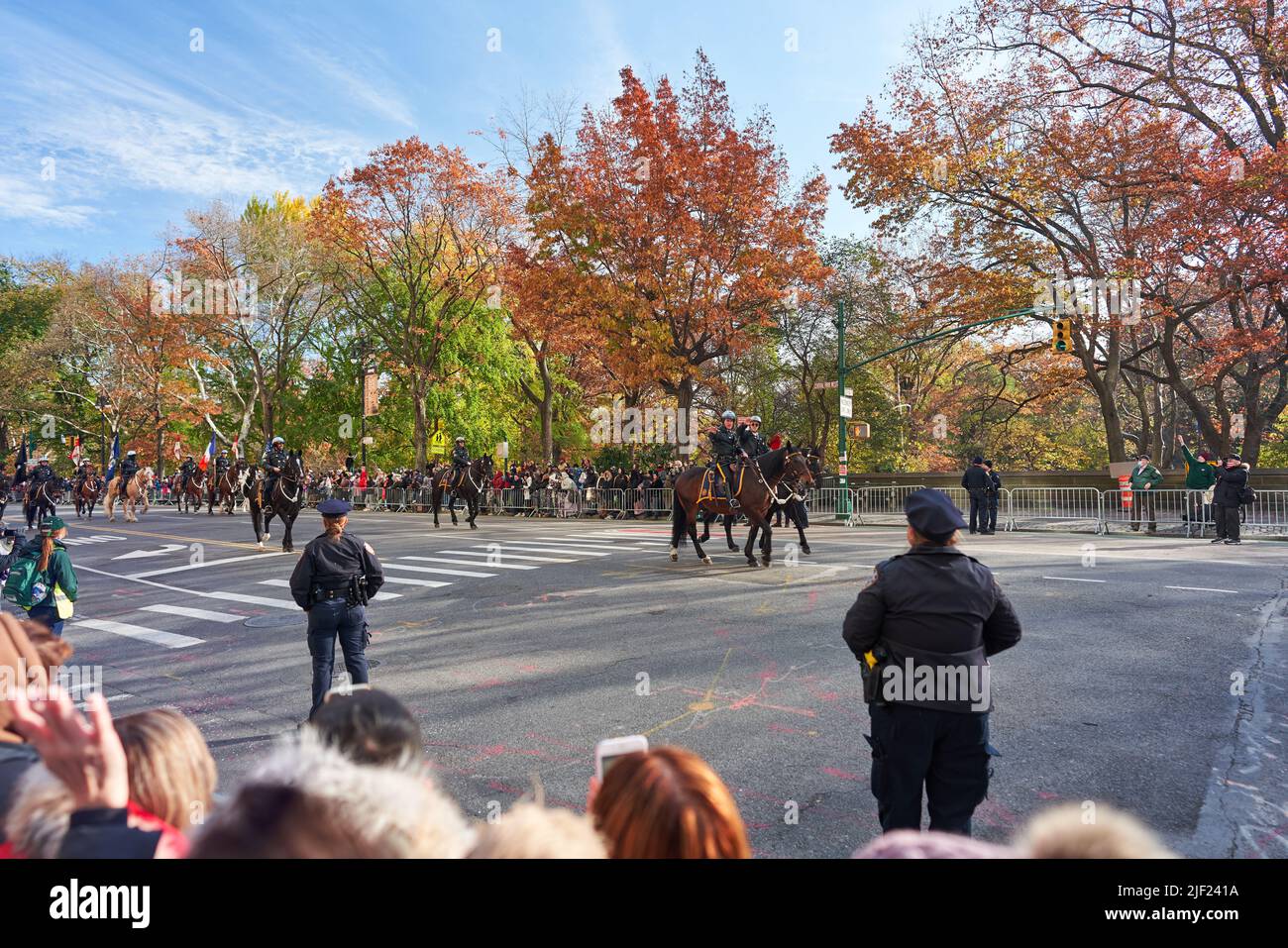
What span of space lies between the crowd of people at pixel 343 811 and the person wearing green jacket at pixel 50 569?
6.56 metres

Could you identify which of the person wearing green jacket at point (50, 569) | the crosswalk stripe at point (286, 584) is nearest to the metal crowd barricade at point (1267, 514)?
the crosswalk stripe at point (286, 584)

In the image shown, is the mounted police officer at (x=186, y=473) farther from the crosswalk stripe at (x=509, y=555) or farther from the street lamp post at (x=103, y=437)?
the crosswalk stripe at (x=509, y=555)

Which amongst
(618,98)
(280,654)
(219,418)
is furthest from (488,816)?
(219,418)

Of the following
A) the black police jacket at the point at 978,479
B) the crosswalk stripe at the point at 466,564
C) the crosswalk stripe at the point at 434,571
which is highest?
the black police jacket at the point at 978,479

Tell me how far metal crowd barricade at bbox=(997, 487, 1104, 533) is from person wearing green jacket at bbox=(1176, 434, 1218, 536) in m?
2.47

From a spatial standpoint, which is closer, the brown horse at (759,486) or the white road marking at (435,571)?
the white road marking at (435,571)

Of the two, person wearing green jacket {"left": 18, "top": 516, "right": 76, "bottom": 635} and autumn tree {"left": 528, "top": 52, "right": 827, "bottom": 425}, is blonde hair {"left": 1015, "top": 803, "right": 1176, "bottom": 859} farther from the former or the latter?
autumn tree {"left": 528, "top": 52, "right": 827, "bottom": 425}

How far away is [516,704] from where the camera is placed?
22.4ft

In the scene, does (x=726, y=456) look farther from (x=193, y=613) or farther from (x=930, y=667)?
(x=930, y=667)

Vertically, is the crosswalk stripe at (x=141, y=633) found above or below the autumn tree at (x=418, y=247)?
below

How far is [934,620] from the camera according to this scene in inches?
147

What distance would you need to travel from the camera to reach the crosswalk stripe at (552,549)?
Result: 1750 cm

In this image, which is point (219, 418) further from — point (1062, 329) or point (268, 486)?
point (1062, 329)

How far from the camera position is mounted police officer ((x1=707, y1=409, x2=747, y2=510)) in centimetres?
1551
